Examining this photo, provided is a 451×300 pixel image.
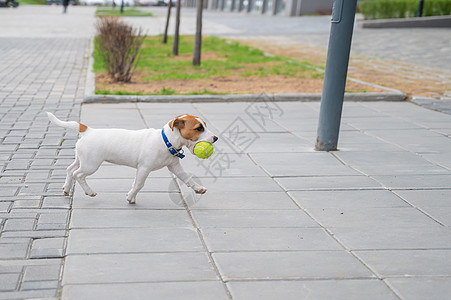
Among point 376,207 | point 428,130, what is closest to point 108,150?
point 376,207

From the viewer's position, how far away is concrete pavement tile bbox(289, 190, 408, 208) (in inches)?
211

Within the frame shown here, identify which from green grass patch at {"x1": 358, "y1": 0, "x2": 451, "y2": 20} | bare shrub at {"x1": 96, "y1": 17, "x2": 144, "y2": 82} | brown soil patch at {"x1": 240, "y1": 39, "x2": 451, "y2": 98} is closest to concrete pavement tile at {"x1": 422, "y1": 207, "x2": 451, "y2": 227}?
brown soil patch at {"x1": 240, "y1": 39, "x2": 451, "y2": 98}

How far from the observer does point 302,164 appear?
22.0ft

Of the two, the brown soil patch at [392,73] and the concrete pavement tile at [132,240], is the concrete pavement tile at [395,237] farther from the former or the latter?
the brown soil patch at [392,73]

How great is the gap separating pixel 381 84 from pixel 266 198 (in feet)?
26.1

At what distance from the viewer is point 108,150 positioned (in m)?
5.00

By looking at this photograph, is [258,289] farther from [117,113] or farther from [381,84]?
[381,84]

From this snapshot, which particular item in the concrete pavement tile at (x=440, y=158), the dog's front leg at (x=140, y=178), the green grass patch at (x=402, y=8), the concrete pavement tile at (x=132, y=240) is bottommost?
the concrete pavement tile at (x=132, y=240)

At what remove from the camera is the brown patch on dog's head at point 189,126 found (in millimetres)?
4871

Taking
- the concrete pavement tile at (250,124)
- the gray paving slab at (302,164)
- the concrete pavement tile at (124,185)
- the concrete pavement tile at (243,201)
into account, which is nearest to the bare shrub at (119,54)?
the concrete pavement tile at (250,124)

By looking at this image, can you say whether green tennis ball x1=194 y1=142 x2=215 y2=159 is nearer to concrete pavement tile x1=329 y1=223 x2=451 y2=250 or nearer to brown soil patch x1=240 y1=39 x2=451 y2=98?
concrete pavement tile x1=329 y1=223 x2=451 y2=250

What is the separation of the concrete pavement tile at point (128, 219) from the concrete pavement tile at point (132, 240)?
4.2 inches

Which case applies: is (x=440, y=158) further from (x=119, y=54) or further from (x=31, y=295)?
(x=119, y=54)

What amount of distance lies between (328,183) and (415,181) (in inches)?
35.9
